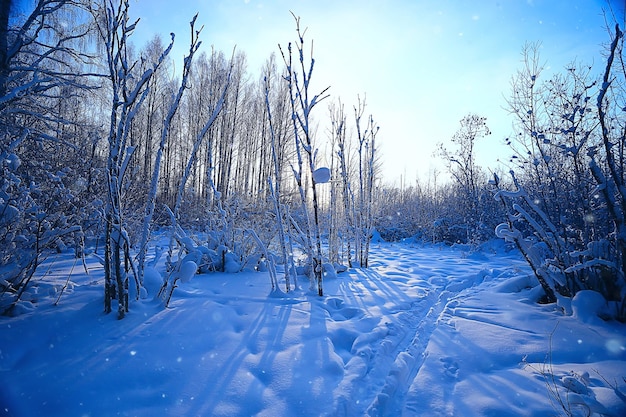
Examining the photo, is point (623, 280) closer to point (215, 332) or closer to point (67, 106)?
point (215, 332)

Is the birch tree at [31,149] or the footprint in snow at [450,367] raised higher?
the birch tree at [31,149]

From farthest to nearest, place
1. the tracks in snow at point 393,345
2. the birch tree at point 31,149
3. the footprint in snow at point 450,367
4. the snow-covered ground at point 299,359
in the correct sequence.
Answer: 1. the birch tree at point 31,149
2. the footprint in snow at point 450,367
3. the tracks in snow at point 393,345
4. the snow-covered ground at point 299,359

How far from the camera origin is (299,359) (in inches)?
79.2

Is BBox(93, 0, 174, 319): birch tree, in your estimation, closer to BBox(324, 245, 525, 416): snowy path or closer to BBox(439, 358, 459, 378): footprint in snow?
BBox(324, 245, 525, 416): snowy path

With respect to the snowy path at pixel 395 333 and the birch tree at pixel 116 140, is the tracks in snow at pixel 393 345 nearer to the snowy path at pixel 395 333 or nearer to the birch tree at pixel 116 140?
the snowy path at pixel 395 333

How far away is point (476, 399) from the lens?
65.0 inches

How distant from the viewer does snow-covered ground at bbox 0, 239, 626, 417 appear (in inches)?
58.9

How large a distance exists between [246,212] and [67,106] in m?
12.1

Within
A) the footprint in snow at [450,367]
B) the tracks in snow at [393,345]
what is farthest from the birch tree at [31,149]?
the footprint in snow at [450,367]

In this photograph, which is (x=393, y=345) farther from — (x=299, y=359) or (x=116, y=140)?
(x=116, y=140)

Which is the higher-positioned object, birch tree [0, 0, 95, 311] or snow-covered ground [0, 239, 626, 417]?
birch tree [0, 0, 95, 311]

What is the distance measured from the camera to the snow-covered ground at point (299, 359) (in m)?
1.50

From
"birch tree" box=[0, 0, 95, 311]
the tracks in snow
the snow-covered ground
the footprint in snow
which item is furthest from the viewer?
"birch tree" box=[0, 0, 95, 311]

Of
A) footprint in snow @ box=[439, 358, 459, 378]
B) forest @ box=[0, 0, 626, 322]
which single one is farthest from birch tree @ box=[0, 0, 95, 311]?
footprint in snow @ box=[439, 358, 459, 378]
